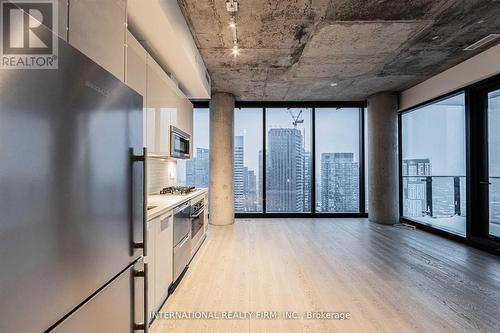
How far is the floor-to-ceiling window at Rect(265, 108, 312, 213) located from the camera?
666 cm

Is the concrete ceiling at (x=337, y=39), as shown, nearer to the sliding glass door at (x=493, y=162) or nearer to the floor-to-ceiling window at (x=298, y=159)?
the sliding glass door at (x=493, y=162)

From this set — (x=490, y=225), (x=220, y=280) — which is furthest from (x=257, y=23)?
(x=490, y=225)

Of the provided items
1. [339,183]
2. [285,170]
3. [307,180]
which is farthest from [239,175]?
[339,183]

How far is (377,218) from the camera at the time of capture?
590 centimetres

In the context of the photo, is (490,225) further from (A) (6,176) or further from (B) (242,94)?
(A) (6,176)

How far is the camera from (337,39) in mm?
3525

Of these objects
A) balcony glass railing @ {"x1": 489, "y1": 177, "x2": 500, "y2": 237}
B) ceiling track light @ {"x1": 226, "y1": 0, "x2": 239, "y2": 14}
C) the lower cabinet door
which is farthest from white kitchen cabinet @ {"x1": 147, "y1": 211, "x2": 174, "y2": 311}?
balcony glass railing @ {"x1": 489, "y1": 177, "x2": 500, "y2": 237}

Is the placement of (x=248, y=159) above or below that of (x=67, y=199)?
above

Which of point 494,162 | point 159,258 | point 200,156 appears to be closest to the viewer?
point 159,258

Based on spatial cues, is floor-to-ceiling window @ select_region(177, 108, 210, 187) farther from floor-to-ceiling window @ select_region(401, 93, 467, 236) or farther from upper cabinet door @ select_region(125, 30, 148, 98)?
floor-to-ceiling window @ select_region(401, 93, 467, 236)

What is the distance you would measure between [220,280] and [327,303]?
46.9 inches

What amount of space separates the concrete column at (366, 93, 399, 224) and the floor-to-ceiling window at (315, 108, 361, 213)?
791 millimetres

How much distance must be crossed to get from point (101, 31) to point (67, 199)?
939 millimetres

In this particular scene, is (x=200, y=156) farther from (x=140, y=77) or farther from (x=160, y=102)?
(x=140, y=77)
